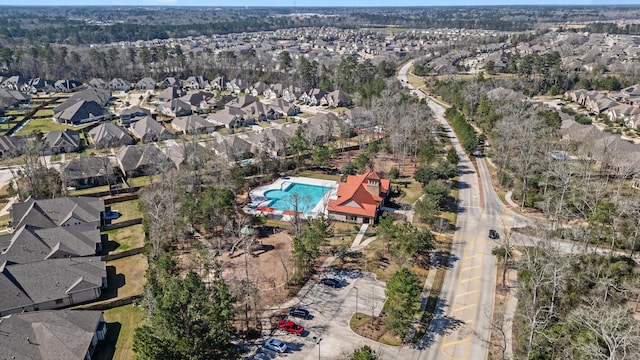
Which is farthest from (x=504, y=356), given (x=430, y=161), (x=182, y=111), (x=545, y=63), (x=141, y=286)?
(x=545, y=63)

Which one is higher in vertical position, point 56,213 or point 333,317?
point 56,213

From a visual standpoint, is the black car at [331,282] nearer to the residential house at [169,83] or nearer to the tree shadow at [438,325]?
the tree shadow at [438,325]

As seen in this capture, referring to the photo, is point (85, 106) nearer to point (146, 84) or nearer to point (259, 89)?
point (146, 84)

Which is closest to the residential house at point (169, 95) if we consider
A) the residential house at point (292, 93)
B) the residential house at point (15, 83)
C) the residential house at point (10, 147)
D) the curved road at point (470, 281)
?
the residential house at point (292, 93)

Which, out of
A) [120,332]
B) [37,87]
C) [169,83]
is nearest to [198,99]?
[169,83]

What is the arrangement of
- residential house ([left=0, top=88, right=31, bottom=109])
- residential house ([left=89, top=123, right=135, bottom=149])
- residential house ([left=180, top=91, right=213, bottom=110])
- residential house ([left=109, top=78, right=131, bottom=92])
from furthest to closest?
residential house ([left=109, top=78, right=131, bottom=92]), residential house ([left=180, top=91, right=213, bottom=110]), residential house ([left=0, top=88, right=31, bottom=109]), residential house ([left=89, top=123, right=135, bottom=149])

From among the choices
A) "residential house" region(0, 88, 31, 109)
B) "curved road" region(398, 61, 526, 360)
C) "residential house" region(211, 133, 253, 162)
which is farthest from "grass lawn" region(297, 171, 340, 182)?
"residential house" region(0, 88, 31, 109)

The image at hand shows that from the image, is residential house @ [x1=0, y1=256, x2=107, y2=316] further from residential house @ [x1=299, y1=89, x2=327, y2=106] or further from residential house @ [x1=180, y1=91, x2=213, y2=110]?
residential house @ [x1=299, y1=89, x2=327, y2=106]
